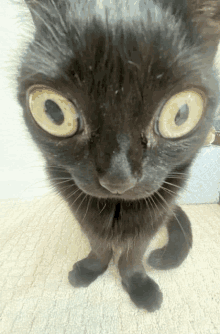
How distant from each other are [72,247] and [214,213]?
379 millimetres

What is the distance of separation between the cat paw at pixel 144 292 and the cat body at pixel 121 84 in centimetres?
22

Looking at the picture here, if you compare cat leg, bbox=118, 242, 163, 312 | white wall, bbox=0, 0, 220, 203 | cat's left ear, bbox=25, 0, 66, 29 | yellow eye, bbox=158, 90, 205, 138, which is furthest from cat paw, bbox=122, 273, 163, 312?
cat's left ear, bbox=25, 0, 66, 29

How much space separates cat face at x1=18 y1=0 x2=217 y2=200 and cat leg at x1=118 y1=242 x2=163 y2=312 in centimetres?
21

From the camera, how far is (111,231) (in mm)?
404

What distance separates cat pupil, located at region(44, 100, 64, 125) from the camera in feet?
0.90

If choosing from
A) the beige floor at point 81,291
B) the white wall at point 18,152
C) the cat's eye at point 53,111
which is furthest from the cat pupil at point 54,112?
the beige floor at point 81,291

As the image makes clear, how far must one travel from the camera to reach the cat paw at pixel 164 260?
49 cm

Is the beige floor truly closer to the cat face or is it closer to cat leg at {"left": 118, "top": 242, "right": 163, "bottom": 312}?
cat leg at {"left": 118, "top": 242, "right": 163, "bottom": 312}

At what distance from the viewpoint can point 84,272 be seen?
48 centimetres

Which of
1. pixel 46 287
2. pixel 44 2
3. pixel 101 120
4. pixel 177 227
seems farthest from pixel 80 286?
pixel 44 2

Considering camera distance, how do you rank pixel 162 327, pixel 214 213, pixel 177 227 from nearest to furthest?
1. pixel 162 327
2. pixel 177 227
3. pixel 214 213

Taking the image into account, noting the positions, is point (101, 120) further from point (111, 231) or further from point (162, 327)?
point (162, 327)

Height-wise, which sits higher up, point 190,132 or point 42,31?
point 42,31

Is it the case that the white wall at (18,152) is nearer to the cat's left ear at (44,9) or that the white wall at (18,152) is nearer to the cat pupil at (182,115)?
the cat's left ear at (44,9)
